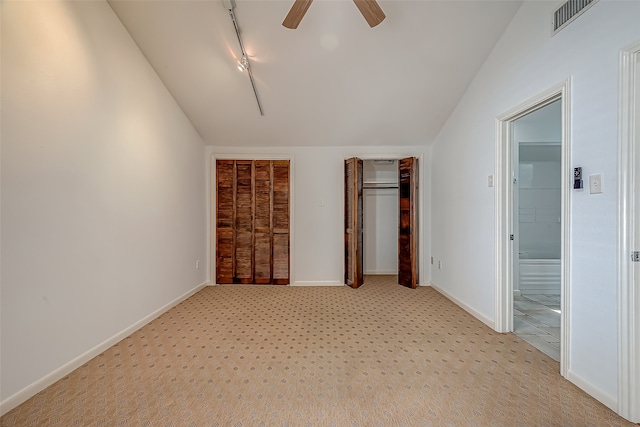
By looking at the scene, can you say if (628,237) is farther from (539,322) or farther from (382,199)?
(382,199)

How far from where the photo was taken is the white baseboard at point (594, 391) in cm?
160

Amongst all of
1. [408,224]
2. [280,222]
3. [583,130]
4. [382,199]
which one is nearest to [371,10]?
[583,130]

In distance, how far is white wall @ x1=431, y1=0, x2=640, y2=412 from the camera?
1.64 metres

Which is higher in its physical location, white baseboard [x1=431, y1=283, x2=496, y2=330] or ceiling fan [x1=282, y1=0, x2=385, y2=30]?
ceiling fan [x1=282, y1=0, x2=385, y2=30]

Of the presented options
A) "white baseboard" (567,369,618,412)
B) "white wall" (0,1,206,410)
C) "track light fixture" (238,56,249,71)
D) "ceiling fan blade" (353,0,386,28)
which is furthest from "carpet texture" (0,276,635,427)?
"track light fixture" (238,56,249,71)

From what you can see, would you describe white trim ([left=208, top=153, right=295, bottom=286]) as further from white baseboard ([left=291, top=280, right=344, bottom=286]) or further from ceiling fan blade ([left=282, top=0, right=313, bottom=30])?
ceiling fan blade ([left=282, top=0, right=313, bottom=30])

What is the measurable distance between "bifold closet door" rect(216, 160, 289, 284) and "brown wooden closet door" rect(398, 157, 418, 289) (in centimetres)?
192

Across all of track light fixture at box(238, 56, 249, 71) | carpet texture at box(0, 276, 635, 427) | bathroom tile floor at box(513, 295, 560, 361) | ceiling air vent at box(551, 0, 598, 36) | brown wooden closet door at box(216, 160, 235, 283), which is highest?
track light fixture at box(238, 56, 249, 71)

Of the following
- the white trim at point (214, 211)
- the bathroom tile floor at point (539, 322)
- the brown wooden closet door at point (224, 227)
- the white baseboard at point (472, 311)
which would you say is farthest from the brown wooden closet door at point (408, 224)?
the brown wooden closet door at point (224, 227)

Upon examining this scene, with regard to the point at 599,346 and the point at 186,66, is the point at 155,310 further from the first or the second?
the point at 599,346

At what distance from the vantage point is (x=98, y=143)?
7.55ft

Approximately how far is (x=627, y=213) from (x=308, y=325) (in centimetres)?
262

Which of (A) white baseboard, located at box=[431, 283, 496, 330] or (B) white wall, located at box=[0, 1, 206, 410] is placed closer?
(B) white wall, located at box=[0, 1, 206, 410]

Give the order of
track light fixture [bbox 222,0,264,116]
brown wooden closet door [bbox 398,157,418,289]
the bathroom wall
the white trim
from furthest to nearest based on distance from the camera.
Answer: the bathroom wall
the white trim
brown wooden closet door [bbox 398,157,418,289]
track light fixture [bbox 222,0,264,116]
